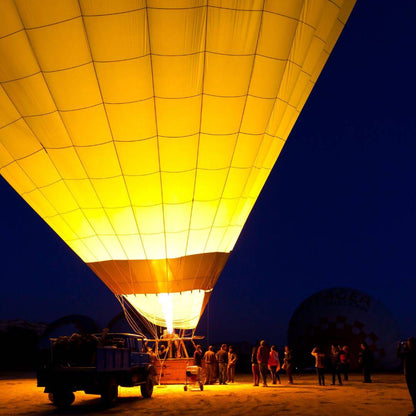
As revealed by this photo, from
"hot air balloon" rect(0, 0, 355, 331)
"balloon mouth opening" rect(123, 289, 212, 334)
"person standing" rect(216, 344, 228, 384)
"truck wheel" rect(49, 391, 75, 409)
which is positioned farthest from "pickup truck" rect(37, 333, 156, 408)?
"person standing" rect(216, 344, 228, 384)

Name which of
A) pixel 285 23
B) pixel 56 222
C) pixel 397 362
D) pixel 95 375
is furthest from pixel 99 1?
pixel 397 362

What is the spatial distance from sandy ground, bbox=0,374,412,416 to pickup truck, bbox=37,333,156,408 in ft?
0.92

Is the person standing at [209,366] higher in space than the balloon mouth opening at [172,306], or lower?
lower

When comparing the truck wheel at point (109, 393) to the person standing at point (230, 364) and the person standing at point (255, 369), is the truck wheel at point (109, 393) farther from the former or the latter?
the person standing at point (230, 364)

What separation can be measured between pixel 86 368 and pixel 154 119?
4.43 meters

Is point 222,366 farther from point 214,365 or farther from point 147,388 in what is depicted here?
point 147,388

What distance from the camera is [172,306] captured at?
11.6 meters

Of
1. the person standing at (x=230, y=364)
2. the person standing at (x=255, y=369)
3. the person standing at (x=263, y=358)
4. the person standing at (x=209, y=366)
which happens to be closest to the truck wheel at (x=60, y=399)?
the person standing at (x=209, y=366)

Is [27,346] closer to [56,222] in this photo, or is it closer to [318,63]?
[56,222]

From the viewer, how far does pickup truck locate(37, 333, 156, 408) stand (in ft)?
27.4

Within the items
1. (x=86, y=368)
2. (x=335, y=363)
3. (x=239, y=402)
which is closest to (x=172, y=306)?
(x=239, y=402)

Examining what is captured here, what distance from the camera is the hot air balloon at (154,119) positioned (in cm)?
895

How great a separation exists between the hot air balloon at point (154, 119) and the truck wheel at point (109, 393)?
2.95m

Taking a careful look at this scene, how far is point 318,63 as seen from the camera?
10.5 metres
